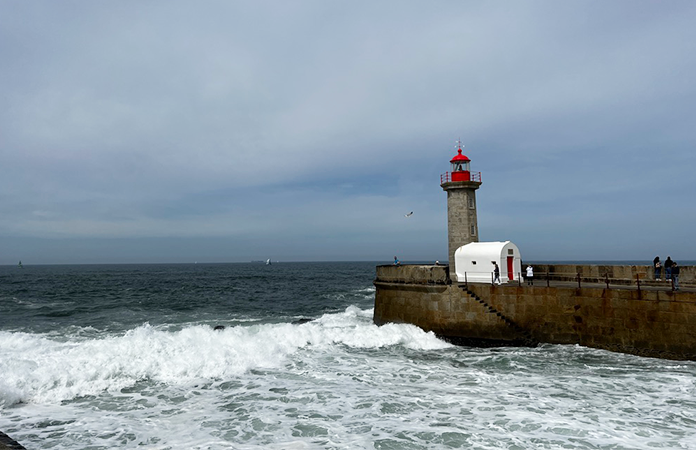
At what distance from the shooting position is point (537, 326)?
622 inches

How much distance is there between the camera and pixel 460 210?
2041 centimetres

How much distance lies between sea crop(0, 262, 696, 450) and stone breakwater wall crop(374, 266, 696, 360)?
0.55 m

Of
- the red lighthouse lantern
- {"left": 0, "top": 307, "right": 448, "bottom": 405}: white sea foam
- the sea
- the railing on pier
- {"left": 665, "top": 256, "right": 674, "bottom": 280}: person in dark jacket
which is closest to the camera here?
the sea

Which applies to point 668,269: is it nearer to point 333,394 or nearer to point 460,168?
point 460,168

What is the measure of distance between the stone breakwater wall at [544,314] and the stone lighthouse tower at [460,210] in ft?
9.43

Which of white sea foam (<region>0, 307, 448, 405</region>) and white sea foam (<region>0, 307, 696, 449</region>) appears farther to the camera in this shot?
white sea foam (<region>0, 307, 448, 405</region>)

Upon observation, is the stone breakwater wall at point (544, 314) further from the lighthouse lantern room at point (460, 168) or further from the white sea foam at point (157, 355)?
the lighthouse lantern room at point (460, 168)

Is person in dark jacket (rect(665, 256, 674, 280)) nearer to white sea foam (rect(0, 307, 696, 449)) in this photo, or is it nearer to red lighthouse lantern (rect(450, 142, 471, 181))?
white sea foam (rect(0, 307, 696, 449))

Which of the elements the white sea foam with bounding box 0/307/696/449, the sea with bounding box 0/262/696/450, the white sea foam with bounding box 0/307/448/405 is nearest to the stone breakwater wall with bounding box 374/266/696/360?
the sea with bounding box 0/262/696/450

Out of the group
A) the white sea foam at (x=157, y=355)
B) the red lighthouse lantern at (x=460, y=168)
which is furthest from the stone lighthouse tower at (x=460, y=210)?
the white sea foam at (x=157, y=355)

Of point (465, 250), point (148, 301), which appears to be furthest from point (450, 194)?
point (148, 301)

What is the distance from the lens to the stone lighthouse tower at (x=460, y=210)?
Answer: 20266mm

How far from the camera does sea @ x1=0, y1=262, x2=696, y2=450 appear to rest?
801cm

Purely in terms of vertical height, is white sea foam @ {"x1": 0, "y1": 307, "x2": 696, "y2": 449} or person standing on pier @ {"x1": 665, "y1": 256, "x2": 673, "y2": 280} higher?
person standing on pier @ {"x1": 665, "y1": 256, "x2": 673, "y2": 280}
